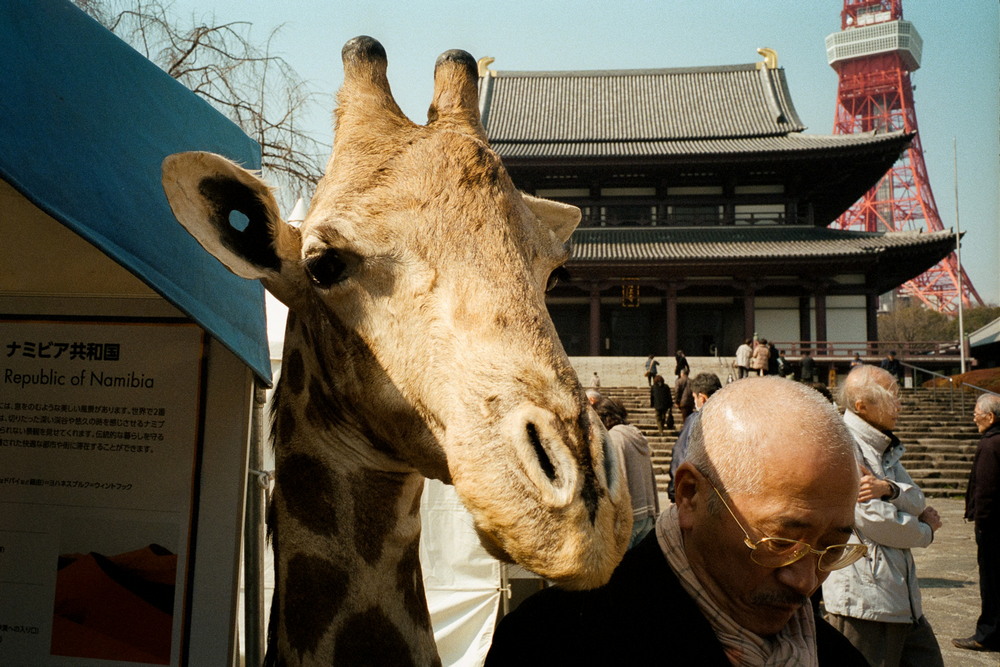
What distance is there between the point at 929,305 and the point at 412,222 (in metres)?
68.1

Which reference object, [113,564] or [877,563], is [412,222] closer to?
[113,564]

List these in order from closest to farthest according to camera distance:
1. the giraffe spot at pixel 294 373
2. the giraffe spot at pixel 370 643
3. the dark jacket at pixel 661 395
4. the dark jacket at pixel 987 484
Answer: the giraffe spot at pixel 370 643
the giraffe spot at pixel 294 373
the dark jacket at pixel 987 484
the dark jacket at pixel 661 395

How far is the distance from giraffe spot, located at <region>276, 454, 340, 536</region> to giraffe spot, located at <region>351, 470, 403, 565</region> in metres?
0.06

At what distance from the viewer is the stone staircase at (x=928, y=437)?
16.8 meters

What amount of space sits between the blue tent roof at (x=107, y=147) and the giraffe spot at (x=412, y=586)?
0.74 meters

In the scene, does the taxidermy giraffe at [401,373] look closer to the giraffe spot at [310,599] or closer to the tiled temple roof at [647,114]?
the giraffe spot at [310,599]

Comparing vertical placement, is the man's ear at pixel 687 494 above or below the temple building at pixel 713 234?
below

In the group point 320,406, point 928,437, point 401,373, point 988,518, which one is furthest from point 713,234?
point 401,373

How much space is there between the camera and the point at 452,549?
5.69 m

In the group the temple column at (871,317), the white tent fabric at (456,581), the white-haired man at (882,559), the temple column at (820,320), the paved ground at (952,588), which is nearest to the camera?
the white-haired man at (882,559)

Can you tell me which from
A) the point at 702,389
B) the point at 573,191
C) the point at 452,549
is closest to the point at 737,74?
the point at 573,191

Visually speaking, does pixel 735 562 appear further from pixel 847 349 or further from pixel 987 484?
pixel 847 349

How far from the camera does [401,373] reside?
178 centimetres

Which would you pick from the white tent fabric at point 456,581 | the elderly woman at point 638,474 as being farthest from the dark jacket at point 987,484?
the white tent fabric at point 456,581
